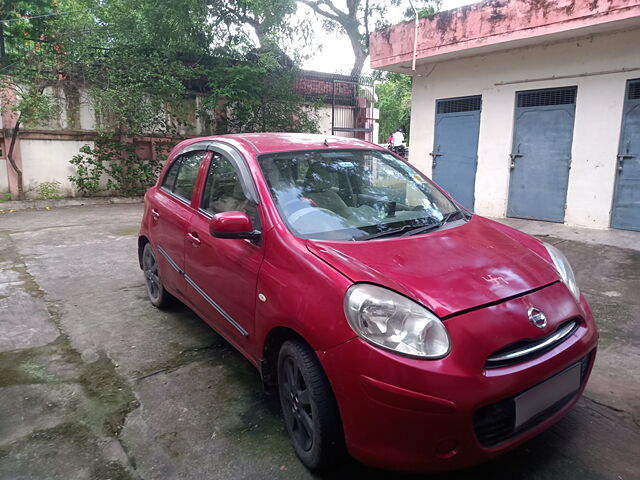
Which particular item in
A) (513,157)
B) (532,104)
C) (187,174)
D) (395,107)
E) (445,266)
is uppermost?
(395,107)

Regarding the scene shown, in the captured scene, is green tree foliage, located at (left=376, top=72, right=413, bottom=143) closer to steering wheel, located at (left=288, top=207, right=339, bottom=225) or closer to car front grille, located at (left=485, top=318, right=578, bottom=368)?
steering wheel, located at (left=288, top=207, right=339, bottom=225)

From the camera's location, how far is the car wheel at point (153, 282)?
161 inches

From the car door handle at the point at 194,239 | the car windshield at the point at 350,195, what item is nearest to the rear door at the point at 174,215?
the car door handle at the point at 194,239

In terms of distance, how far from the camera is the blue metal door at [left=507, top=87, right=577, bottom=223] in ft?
23.7

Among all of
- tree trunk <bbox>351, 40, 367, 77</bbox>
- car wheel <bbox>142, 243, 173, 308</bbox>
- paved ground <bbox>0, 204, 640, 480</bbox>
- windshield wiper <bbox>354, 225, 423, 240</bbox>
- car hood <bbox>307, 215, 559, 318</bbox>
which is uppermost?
tree trunk <bbox>351, 40, 367, 77</bbox>

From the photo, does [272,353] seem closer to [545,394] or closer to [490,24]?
[545,394]

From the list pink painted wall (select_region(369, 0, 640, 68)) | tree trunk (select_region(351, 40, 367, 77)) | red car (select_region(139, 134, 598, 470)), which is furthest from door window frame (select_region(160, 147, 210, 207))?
tree trunk (select_region(351, 40, 367, 77))

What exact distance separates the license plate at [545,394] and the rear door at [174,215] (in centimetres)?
239

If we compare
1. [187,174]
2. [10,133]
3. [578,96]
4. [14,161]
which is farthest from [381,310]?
[14,161]

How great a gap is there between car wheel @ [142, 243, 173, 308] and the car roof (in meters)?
1.42

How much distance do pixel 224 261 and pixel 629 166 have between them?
6.33 metres

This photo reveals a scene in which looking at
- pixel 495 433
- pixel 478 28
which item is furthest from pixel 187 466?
pixel 478 28

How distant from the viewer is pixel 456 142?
28.8ft

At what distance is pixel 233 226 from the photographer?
8.03 ft
